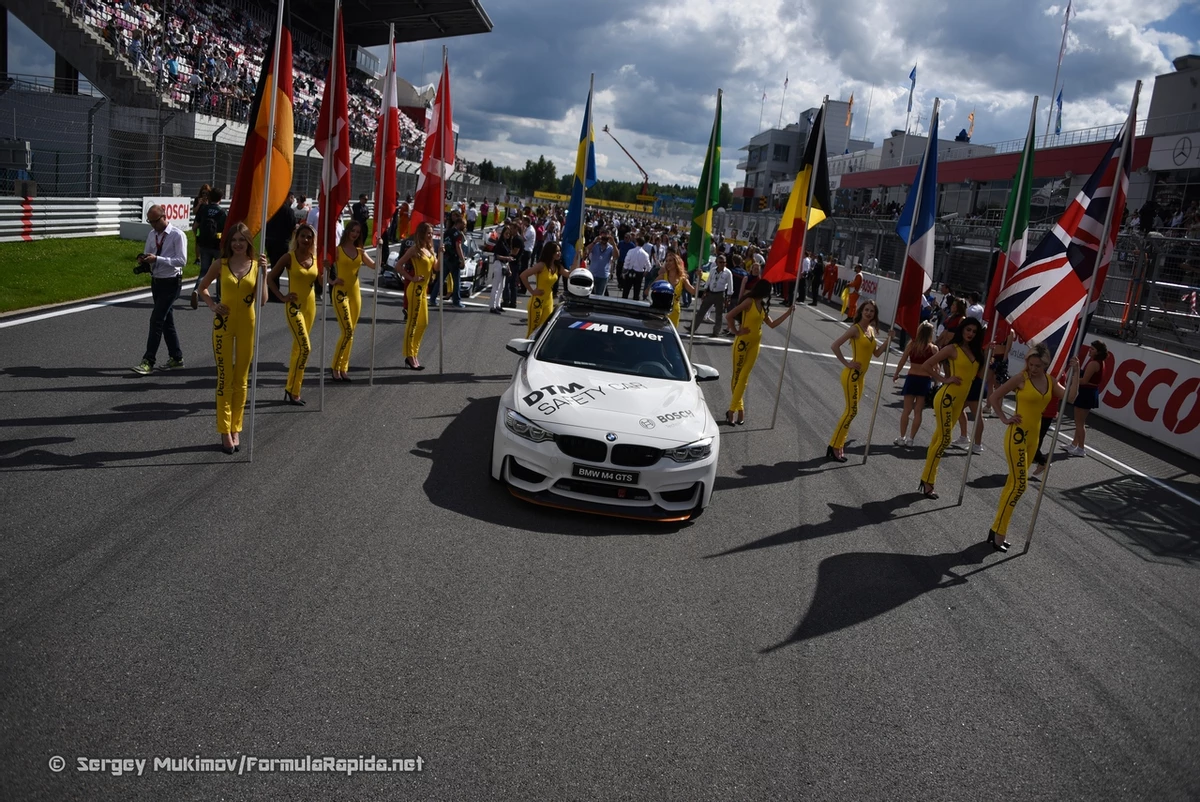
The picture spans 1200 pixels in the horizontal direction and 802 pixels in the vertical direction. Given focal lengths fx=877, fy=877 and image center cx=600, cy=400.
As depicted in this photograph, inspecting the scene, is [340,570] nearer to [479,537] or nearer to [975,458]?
[479,537]

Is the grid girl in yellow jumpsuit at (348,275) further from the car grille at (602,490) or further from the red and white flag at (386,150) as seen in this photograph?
the car grille at (602,490)

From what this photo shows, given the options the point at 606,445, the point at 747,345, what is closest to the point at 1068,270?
the point at 747,345

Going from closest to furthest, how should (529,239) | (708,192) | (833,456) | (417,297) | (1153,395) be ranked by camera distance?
(833,456) → (417,297) → (708,192) → (1153,395) → (529,239)


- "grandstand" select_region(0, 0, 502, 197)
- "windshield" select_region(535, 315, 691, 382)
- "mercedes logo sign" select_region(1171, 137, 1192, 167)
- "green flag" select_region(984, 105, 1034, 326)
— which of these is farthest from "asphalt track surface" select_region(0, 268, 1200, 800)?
"mercedes logo sign" select_region(1171, 137, 1192, 167)

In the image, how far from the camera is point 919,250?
943 cm

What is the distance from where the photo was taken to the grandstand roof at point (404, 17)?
50.6 m

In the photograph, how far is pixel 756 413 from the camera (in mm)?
11547

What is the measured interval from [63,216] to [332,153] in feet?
48.1

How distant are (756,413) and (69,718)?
9.06m

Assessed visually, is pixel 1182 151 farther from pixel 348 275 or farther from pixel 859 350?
pixel 348 275

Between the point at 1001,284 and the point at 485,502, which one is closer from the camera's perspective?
the point at 485,502

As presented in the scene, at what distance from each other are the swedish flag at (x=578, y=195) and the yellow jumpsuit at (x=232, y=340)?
7215 mm

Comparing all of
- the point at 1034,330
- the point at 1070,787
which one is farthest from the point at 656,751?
the point at 1034,330

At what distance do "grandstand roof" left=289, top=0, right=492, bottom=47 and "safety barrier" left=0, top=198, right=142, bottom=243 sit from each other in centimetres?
3176
